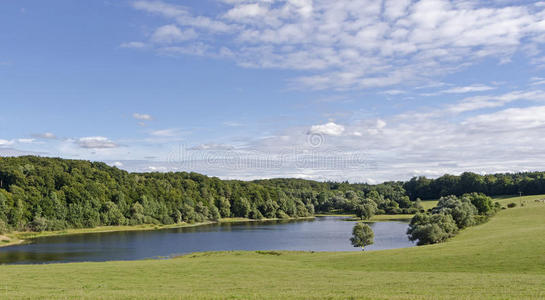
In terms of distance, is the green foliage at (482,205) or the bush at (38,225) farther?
the bush at (38,225)

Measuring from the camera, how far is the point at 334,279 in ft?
98.0

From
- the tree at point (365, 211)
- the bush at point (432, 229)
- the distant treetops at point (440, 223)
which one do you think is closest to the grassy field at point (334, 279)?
the bush at point (432, 229)

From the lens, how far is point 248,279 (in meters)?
30.7

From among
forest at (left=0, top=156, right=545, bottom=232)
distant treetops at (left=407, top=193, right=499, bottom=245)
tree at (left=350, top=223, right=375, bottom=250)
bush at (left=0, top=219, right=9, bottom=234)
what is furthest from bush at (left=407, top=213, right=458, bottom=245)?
bush at (left=0, top=219, right=9, bottom=234)

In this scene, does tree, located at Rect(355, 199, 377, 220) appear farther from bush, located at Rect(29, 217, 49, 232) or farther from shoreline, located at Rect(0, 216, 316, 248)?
bush, located at Rect(29, 217, 49, 232)

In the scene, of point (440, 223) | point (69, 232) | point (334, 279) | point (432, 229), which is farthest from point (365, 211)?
point (334, 279)

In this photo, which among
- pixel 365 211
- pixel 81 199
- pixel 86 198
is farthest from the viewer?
pixel 365 211

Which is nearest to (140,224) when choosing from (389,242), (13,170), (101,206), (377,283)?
(101,206)

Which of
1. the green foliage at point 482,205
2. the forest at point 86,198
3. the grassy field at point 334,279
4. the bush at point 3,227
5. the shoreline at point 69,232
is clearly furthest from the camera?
A: the forest at point 86,198

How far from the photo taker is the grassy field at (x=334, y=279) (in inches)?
803

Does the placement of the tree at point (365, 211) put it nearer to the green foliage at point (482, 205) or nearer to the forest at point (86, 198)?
the forest at point (86, 198)

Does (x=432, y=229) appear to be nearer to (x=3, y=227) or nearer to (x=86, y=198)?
(x=3, y=227)

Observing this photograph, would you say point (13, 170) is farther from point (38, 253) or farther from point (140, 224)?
point (38, 253)

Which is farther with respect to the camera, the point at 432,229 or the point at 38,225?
the point at 38,225
